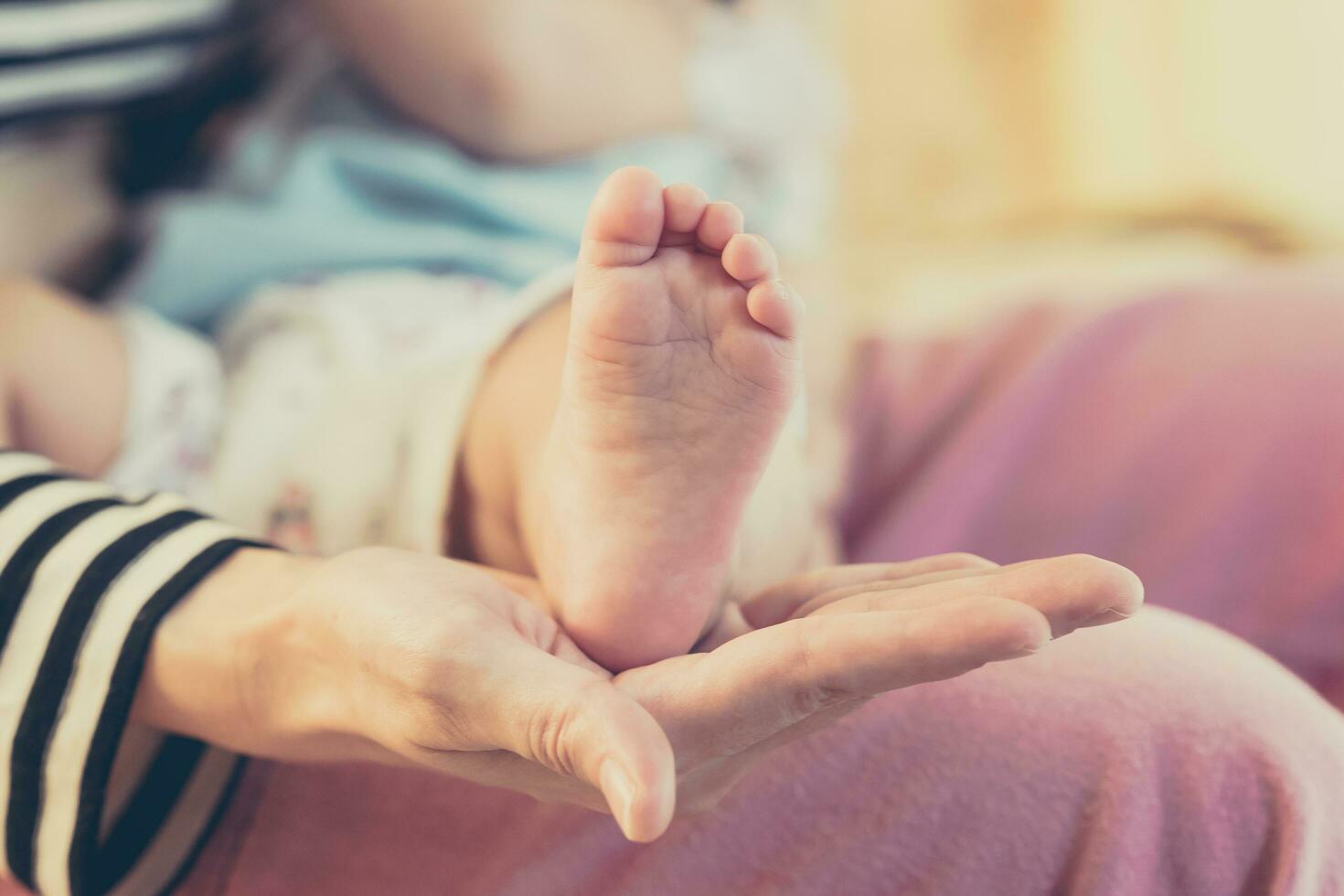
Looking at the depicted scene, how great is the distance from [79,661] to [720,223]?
29 cm

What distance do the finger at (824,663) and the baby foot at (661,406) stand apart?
5 centimetres

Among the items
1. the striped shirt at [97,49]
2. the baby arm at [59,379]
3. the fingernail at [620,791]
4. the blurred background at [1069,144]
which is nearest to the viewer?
the fingernail at [620,791]

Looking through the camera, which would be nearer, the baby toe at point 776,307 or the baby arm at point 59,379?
the baby toe at point 776,307

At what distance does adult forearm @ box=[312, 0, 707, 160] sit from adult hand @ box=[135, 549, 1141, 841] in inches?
16.2

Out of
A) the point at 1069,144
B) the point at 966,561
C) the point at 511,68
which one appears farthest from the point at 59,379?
the point at 1069,144

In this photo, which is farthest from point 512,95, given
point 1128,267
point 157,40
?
point 1128,267

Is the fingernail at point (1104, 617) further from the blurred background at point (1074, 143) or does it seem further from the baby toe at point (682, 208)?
the blurred background at point (1074, 143)

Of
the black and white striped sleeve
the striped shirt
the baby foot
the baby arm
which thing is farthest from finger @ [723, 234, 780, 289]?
the striped shirt

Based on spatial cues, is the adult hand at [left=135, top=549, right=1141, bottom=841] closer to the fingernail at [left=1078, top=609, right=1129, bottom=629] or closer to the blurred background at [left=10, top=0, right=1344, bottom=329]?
the fingernail at [left=1078, top=609, right=1129, bottom=629]

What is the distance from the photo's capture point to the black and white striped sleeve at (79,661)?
1.33 ft

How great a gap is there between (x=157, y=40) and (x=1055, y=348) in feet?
2.07

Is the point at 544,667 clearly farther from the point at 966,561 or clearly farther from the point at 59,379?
the point at 59,379

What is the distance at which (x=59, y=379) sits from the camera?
544 millimetres

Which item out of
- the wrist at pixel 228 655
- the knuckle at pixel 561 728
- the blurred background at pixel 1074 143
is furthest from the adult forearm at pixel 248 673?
the blurred background at pixel 1074 143
